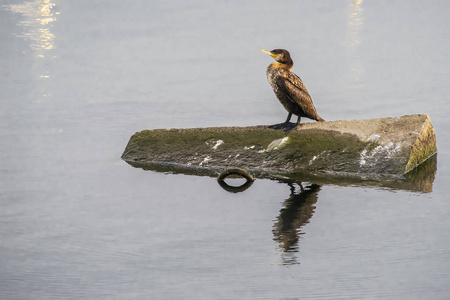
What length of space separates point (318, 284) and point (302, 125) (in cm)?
Answer: 377

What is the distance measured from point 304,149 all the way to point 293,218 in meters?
1.55

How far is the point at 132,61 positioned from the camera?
1819 cm

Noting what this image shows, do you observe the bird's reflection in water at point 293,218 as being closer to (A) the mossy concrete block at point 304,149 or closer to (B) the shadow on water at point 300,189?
(B) the shadow on water at point 300,189

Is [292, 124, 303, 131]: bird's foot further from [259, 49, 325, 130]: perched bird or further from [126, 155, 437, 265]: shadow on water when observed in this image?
[126, 155, 437, 265]: shadow on water

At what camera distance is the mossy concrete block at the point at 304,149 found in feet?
37.2

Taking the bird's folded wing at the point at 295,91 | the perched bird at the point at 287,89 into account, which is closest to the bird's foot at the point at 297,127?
the perched bird at the point at 287,89

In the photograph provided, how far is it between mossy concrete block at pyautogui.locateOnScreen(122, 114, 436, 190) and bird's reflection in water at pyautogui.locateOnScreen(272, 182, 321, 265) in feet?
1.41

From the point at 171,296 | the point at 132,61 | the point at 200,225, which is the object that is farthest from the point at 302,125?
the point at 132,61

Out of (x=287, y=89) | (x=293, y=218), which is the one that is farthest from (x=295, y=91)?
(x=293, y=218)

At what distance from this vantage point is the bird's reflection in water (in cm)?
921

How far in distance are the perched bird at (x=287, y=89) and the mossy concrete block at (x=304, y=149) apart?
239mm

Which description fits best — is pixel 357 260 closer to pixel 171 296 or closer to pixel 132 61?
pixel 171 296

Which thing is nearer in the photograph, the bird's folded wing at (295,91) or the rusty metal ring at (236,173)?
the rusty metal ring at (236,173)

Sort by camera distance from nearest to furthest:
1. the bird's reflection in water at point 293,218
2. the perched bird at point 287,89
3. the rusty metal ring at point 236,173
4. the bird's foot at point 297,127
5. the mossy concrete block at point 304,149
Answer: the bird's reflection in water at point 293,218 < the rusty metal ring at point 236,173 < the mossy concrete block at point 304,149 < the bird's foot at point 297,127 < the perched bird at point 287,89
